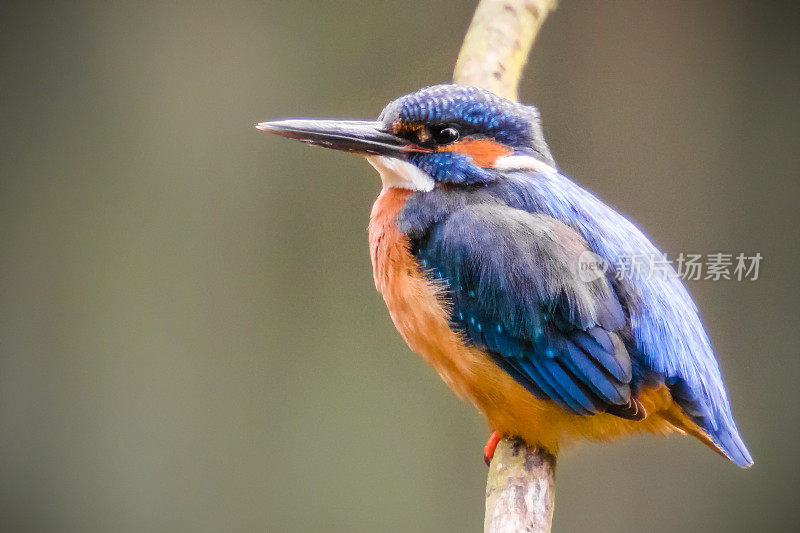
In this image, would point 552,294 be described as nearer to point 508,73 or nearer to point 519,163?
point 519,163

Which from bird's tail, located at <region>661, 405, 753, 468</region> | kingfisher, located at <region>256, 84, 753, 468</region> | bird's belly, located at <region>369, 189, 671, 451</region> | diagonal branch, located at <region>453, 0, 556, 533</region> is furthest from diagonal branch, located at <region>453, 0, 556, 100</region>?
bird's tail, located at <region>661, 405, 753, 468</region>

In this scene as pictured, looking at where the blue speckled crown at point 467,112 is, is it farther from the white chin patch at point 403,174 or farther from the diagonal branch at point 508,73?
the diagonal branch at point 508,73

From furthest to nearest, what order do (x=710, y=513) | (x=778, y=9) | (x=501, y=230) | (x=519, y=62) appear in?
(x=710, y=513), (x=778, y=9), (x=519, y=62), (x=501, y=230)

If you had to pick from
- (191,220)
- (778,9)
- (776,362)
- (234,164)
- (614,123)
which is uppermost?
(778,9)

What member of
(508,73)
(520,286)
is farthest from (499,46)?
(520,286)

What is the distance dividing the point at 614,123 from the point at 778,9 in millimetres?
443

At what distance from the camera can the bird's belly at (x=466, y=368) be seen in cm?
111

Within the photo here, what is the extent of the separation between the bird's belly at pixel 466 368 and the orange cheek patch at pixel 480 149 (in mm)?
93

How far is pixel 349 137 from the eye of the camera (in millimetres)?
1175

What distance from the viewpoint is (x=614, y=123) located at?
6.86ft

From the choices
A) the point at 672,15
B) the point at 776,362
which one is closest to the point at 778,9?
the point at 672,15

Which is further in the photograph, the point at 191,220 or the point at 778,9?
the point at 191,220

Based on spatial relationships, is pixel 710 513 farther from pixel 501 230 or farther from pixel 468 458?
pixel 501 230

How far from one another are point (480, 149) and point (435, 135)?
67mm
